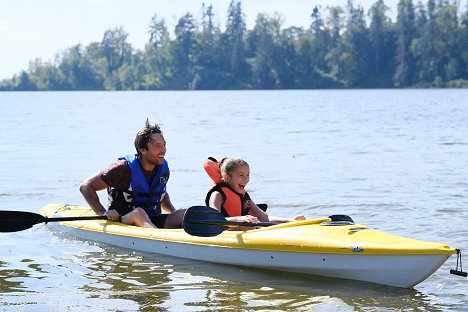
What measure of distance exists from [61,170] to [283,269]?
999 centimetres

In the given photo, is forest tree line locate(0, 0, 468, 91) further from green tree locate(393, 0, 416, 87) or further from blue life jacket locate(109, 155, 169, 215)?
blue life jacket locate(109, 155, 169, 215)

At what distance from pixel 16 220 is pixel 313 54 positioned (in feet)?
316

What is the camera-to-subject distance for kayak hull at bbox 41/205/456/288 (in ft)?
20.0

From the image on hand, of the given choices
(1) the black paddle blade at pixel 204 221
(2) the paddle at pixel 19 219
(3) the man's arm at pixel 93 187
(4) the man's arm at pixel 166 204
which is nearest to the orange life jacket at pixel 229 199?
(1) the black paddle blade at pixel 204 221

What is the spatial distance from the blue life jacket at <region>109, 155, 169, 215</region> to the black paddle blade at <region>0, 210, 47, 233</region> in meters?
0.74

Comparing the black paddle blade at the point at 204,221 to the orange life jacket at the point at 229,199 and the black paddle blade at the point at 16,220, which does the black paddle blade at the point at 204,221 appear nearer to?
the orange life jacket at the point at 229,199

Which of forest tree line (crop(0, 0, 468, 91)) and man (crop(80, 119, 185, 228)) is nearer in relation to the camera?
man (crop(80, 119, 185, 228))

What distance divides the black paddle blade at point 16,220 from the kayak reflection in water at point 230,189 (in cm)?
161

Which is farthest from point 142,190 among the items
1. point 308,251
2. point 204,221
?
point 308,251

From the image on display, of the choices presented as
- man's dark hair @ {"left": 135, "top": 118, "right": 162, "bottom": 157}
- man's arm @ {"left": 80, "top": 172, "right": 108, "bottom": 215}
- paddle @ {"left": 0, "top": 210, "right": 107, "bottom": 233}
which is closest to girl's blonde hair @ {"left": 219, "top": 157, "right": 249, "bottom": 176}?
man's dark hair @ {"left": 135, "top": 118, "right": 162, "bottom": 157}

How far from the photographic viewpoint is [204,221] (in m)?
7.05

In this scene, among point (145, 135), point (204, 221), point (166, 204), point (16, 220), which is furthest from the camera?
point (166, 204)

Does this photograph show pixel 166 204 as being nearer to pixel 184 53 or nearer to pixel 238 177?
pixel 238 177

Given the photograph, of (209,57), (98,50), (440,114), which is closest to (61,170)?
(440,114)
